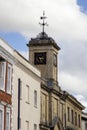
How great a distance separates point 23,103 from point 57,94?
15.1m

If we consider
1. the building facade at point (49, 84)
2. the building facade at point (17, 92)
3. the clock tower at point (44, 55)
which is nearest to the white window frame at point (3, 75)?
the building facade at point (17, 92)

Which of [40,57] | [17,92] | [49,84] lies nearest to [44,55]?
[40,57]

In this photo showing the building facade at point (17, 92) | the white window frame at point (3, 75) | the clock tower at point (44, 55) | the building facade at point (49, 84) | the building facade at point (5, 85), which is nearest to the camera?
the building facade at point (5, 85)

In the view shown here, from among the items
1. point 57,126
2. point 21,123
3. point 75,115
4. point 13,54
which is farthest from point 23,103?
point 75,115

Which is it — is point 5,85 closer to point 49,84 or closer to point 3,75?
point 3,75

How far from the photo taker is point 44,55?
60094 mm

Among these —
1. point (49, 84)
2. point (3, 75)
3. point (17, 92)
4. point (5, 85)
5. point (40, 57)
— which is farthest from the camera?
point (40, 57)

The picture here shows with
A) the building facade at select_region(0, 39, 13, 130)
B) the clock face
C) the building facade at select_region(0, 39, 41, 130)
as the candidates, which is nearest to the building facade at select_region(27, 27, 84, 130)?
the clock face

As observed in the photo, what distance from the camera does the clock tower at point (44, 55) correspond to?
196 feet

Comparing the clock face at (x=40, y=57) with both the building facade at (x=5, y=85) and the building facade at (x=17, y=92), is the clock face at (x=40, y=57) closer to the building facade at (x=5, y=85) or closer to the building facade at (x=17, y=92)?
the building facade at (x=17, y=92)

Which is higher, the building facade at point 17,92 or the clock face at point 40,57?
the clock face at point 40,57

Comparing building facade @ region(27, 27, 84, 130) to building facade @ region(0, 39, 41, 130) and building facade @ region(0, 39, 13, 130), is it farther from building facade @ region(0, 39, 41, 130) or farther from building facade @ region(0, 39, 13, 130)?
building facade @ region(0, 39, 13, 130)

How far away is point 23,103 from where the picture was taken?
45.4 metres

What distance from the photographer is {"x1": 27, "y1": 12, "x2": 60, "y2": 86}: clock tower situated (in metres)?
59.7
